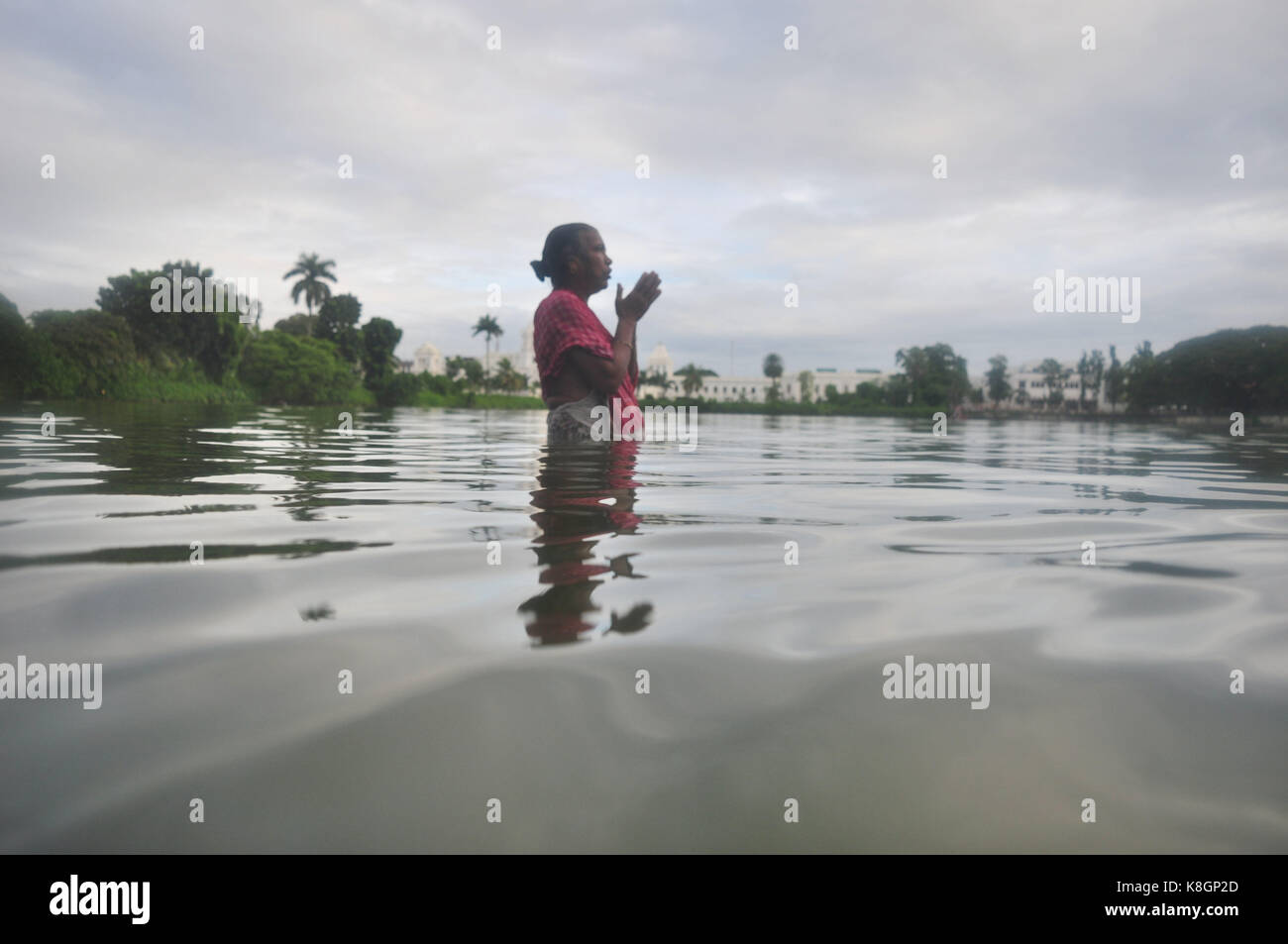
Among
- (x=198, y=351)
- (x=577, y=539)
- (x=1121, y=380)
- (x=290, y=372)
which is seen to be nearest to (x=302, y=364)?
(x=290, y=372)

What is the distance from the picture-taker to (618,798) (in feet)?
3.08

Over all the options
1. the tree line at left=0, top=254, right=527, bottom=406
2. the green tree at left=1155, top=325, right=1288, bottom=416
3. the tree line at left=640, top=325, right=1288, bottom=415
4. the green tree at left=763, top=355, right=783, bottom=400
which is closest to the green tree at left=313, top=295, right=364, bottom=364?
the tree line at left=0, top=254, right=527, bottom=406

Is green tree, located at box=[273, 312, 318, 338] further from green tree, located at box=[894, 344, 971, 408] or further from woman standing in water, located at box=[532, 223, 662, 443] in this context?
green tree, located at box=[894, 344, 971, 408]

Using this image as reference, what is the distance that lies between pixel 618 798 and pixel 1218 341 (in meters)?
86.0

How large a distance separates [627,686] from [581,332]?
4448 millimetres

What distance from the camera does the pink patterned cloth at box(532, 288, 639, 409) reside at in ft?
17.9

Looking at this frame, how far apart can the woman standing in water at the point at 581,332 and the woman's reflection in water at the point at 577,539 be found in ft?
2.39

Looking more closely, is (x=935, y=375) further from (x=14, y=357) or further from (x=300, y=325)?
(x=14, y=357)

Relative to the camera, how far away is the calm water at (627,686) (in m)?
0.91

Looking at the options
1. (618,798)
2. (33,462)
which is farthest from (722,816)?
(33,462)

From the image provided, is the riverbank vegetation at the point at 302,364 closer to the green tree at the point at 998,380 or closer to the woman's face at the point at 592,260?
the green tree at the point at 998,380

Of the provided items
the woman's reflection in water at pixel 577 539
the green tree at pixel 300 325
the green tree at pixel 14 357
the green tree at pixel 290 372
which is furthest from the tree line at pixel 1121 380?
the green tree at pixel 14 357

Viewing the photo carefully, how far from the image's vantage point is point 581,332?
5.47 metres
